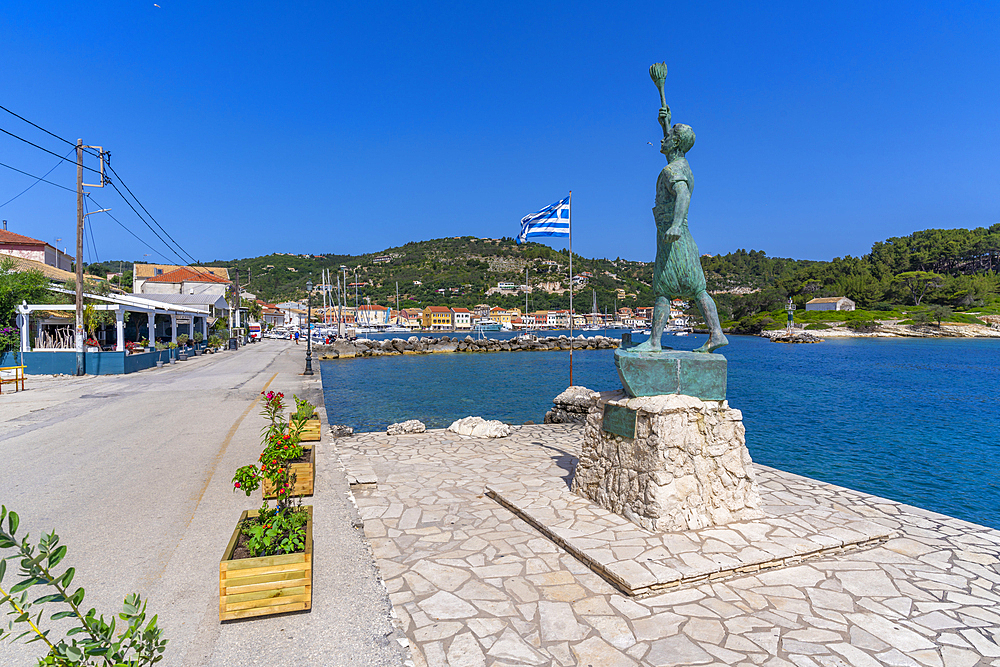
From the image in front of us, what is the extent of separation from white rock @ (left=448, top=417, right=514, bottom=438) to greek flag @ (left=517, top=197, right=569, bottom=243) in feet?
21.4

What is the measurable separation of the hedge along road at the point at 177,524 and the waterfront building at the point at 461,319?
10185cm

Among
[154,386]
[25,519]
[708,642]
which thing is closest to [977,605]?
[708,642]

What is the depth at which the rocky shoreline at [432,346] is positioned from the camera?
150ft

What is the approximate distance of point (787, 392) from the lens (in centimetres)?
2372

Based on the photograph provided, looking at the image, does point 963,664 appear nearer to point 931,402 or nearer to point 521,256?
point 931,402

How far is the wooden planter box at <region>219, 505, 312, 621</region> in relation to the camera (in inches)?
138

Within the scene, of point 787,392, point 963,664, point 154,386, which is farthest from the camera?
point 787,392

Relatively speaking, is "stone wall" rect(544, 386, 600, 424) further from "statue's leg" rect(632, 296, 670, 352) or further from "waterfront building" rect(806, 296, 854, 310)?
"waterfront building" rect(806, 296, 854, 310)

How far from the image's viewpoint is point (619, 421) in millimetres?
5523

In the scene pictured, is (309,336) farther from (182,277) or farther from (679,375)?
(182,277)

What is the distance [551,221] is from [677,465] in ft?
34.5

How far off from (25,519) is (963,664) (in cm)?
818

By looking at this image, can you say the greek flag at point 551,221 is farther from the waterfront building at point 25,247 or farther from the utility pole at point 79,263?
the waterfront building at point 25,247

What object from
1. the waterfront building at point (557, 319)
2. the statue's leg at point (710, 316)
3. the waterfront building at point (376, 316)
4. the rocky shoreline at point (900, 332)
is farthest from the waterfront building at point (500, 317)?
the statue's leg at point (710, 316)
